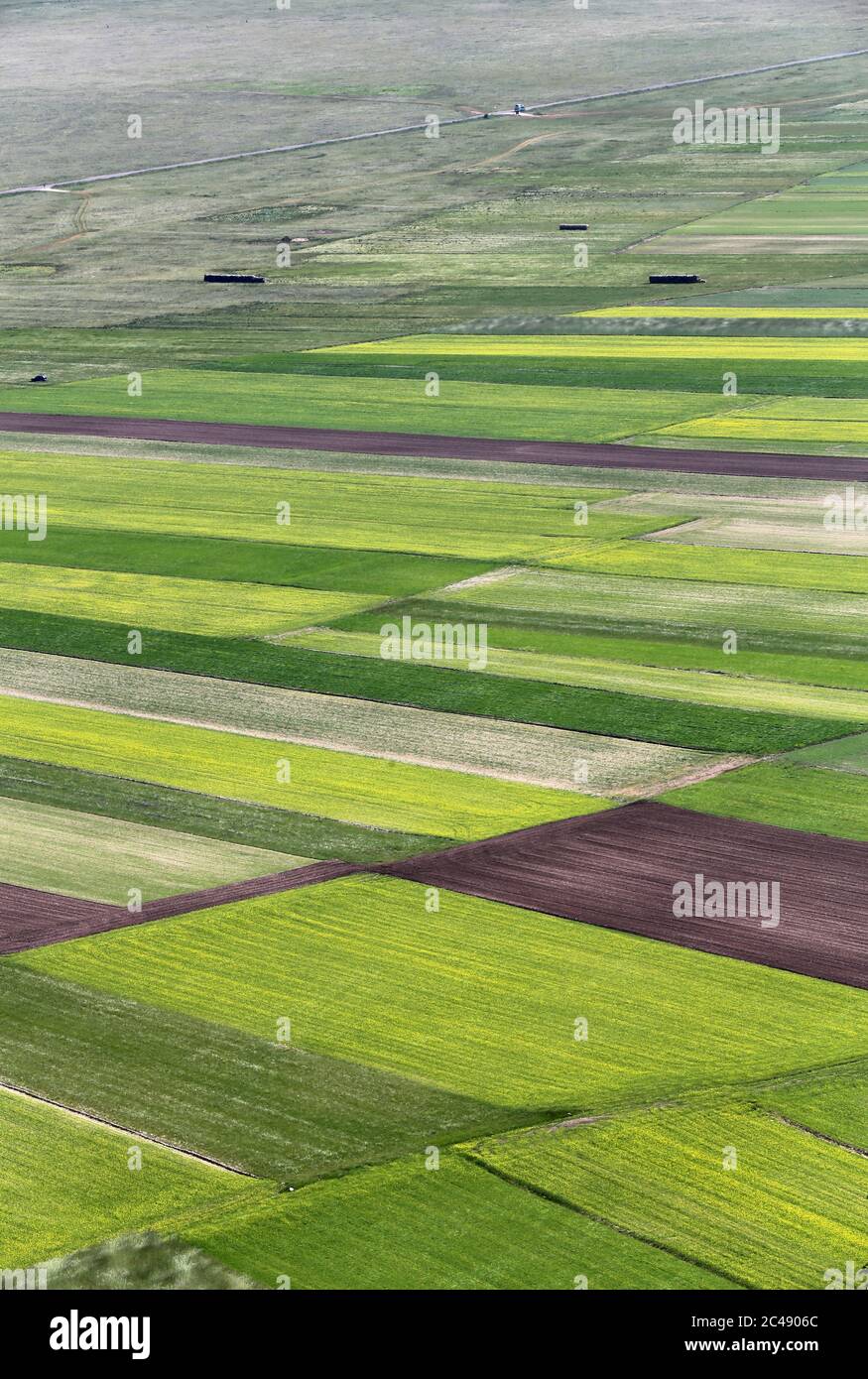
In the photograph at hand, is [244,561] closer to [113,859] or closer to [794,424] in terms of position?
[113,859]

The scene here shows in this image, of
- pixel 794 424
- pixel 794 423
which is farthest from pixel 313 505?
pixel 794 423

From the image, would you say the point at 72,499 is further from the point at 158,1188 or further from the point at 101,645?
the point at 158,1188

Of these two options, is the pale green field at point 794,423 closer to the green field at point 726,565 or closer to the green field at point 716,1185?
the green field at point 726,565

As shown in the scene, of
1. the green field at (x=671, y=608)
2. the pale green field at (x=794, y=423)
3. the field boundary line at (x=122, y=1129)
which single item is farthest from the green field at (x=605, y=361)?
the field boundary line at (x=122, y=1129)

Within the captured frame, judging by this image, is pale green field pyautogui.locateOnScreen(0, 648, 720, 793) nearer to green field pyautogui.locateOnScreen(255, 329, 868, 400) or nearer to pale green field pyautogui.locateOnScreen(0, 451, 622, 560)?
pale green field pyautogui.locateOnScreen(0, 451, 622, 560)

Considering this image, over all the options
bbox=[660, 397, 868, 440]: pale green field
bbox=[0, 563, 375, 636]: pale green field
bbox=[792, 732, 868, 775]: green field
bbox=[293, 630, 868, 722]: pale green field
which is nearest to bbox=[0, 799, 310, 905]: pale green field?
bbox=[792, 732, 868, 775]: green field

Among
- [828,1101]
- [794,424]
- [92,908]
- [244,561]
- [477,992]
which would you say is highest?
[794,424]

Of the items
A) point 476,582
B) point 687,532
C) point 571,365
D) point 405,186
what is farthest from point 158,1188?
point 405,186
